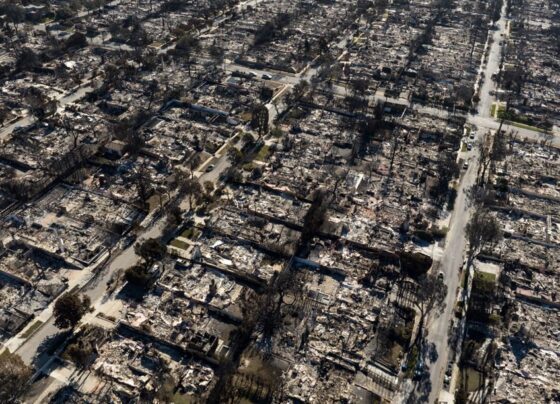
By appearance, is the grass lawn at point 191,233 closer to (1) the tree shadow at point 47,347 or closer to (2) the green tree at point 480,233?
(1) the tree shadow at point 47,347

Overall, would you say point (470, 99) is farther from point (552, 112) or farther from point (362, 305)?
point (362, 305)

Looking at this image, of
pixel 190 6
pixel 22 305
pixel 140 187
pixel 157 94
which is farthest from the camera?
pixel 190 6

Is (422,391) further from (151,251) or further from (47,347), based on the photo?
(47,347)

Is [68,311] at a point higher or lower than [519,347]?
higher

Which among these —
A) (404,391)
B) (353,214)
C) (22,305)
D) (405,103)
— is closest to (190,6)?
(405,103)

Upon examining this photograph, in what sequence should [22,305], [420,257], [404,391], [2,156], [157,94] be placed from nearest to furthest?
[404,391] < [22,305] < [420,257] < [2,156] < [157,94]

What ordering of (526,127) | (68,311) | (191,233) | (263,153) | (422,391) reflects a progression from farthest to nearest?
(526,127)
(263,153)
(191,233)
(68,311)
(422,391)

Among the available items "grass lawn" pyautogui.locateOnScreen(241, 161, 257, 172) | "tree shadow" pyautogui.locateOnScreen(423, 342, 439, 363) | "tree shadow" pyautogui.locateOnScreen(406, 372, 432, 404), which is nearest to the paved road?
"tree shadow" pyautogui.locateOnScreen(406, 372, 432, 404)

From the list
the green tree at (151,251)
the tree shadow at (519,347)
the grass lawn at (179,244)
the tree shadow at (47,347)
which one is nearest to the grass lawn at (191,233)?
the grass lawn at (179,244)

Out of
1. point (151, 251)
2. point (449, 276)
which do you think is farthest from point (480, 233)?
point (151, 251)
